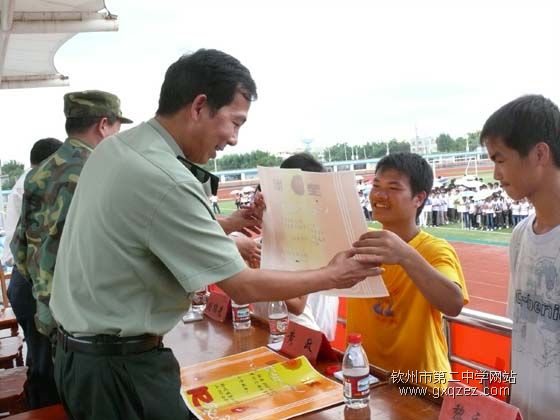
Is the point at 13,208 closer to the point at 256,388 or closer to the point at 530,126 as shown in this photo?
the point at 256,388

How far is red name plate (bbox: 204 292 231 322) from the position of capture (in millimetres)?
2070

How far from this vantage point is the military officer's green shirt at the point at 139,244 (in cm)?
98

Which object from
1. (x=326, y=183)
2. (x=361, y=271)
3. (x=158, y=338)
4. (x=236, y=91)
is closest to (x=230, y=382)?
(x=158, y=338)

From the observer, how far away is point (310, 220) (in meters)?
1.28

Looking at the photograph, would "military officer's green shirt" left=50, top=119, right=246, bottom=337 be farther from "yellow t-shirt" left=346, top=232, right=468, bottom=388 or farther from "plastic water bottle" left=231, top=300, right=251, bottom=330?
"plastic water bottle" left=231, top=300, right=251, bottom=330

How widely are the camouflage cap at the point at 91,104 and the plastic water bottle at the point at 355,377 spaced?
4.36 feet

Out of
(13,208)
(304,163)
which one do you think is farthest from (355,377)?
(13,208)

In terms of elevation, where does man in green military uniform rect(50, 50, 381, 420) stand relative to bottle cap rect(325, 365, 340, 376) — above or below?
above

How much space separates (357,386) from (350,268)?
0.26 m

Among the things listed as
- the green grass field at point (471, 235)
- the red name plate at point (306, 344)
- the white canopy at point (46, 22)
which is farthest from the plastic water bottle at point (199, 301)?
the green grass field at point (471, 235)

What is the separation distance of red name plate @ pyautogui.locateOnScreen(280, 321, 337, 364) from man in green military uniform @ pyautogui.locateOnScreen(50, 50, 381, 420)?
1.22ft

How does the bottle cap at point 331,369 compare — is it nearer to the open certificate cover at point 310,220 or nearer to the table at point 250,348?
the table at point 250,348

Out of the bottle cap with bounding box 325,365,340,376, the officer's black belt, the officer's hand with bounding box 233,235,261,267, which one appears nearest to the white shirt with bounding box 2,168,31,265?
the officer's hand with bounding box 233,235,261,267

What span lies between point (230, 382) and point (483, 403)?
691mm
